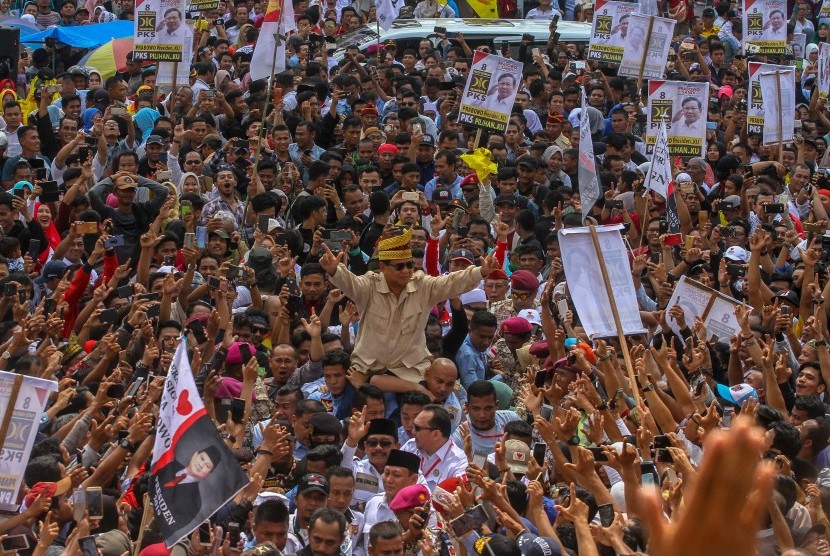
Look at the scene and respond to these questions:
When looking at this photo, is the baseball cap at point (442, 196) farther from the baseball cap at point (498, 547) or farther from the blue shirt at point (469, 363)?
the baseball cap at point (498, 547)

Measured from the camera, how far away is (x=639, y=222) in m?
14.2

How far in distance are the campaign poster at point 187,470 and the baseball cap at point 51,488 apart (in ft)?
2.56

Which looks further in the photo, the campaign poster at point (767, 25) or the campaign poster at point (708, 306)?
the campaign poster at point (767, 25)

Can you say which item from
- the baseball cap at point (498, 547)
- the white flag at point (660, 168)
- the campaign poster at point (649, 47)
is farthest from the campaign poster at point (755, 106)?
the baseball cap at point (498, 547)

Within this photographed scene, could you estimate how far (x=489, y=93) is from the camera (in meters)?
15.6

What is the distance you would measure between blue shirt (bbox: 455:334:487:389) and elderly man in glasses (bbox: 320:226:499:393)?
730 millimetres

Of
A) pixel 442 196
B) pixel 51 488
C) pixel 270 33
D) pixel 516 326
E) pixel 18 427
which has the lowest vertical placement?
pixel 442 196

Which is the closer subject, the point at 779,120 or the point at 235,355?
the point at 235,355

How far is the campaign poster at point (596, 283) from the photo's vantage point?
9734mm

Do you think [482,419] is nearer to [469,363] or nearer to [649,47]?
[469,363]

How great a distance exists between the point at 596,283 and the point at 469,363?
4.68 ft

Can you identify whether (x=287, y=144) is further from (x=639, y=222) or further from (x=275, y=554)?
(x=275, y=554)

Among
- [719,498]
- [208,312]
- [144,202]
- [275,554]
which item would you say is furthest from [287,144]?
[719,498]

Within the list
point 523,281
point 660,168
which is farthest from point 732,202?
point 523,281
